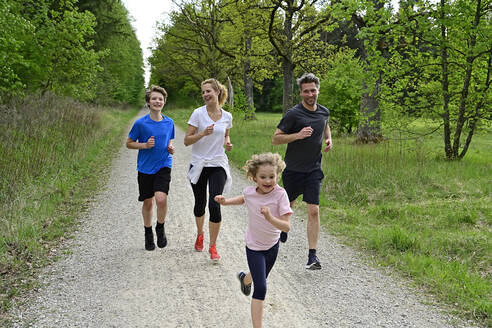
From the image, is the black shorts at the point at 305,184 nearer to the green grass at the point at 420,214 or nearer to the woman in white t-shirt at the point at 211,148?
the woman in white t-shirt at the point at 211,148

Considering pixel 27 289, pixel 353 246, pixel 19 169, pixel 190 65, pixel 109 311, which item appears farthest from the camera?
pixel 190 65

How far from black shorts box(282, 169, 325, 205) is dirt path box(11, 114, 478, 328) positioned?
32.5 inches

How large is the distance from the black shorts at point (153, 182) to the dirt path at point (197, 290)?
80 centimetres

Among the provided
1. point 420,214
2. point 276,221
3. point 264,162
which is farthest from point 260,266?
point 420,214

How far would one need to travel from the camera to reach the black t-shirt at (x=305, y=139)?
14.8 ft

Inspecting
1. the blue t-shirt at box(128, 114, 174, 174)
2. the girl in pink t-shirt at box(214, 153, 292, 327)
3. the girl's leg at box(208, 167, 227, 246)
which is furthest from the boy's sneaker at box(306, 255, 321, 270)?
the blue t-shirt at box(128, 114, 174, 174)

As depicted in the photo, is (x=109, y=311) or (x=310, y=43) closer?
(x=109, y=311)

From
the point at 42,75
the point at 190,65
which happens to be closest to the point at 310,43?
the point at 42,75

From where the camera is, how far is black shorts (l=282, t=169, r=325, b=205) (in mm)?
4605

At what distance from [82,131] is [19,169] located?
6131 mm

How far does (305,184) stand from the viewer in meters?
4.67

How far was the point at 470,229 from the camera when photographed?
5.69 metres

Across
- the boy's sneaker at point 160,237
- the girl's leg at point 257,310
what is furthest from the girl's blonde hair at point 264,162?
the boy's sneaker at point 160,237

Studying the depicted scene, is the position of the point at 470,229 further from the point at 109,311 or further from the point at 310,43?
the point at 310,43
